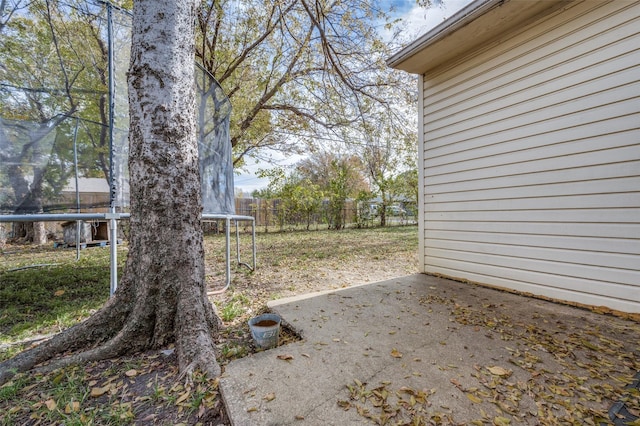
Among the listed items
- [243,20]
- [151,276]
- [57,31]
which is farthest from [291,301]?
[243,20]

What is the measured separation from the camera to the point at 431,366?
1.49m

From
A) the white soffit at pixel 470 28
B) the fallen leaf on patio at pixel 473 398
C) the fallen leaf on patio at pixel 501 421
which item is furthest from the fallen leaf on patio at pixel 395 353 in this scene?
the white soffit at pixel 470 28

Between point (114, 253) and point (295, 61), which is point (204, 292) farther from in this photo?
point (295, 61)

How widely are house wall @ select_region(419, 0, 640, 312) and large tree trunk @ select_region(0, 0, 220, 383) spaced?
9.81ft

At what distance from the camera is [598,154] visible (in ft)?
7.46

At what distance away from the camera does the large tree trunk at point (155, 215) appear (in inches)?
67.9

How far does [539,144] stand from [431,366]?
242cm

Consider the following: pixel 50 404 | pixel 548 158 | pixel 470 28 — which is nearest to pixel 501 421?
pixel 50 404

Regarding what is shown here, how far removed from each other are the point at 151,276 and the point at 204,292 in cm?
36

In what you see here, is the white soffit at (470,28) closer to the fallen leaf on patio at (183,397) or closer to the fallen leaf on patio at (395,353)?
the fallen leaf on patio at (395,353)

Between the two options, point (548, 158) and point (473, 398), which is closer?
point (473, 398)

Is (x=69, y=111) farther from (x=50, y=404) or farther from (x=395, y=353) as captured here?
(x=395, y=353)

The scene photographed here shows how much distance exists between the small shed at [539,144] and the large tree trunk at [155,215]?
Result: 2.56 metres

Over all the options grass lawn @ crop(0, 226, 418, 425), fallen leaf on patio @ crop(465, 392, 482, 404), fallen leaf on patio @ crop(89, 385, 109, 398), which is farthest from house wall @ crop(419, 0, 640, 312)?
fallen leaf on patio @ crop(89, 385, 109, 398)
